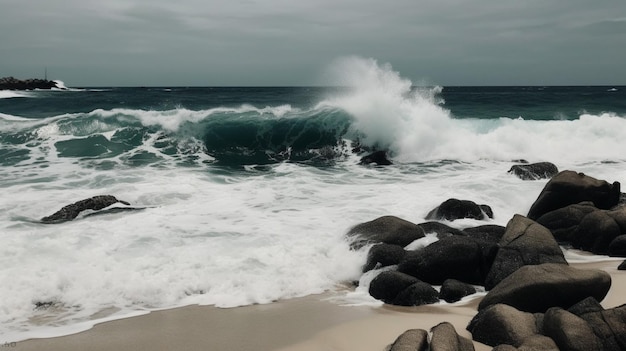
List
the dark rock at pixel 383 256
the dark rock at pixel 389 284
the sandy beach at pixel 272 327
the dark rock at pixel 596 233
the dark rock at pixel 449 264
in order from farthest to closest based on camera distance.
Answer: the dark rock at pixel 596 233, the dark rock at pixel 383 256, the dark rock at pixel 449 264, the dark rock at pixel 389 284, the sandy beach at pixel 272 327

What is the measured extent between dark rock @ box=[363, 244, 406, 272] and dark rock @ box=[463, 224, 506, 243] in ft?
4.26

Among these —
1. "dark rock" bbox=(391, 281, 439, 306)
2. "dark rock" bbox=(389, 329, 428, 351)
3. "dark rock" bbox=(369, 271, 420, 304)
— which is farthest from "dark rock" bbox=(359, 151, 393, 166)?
"dark rock" bbox=(389, 329, 428, 351)

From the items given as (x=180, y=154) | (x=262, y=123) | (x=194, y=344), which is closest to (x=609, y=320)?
(x=194, y=344)

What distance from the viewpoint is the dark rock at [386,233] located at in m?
6.73

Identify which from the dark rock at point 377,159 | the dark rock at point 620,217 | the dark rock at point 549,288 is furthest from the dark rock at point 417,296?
the dark rock at point 377,159

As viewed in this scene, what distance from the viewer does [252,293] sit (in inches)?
219

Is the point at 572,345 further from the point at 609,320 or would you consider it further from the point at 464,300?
the point at 464,300

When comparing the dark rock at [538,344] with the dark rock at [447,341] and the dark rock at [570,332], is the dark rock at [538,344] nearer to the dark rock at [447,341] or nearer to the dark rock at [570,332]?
the dark rock at [570,332]

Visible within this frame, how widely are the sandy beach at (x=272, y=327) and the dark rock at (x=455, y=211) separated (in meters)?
2.83

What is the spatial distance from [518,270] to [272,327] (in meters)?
2.38

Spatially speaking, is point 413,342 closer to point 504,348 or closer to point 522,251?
point 504,348

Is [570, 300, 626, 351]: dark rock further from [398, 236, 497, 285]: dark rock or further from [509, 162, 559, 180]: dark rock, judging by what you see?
[509, 162, 559, 180]: dark rock

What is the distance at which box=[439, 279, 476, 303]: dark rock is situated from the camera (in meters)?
5.35

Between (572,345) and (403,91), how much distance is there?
541 inches
